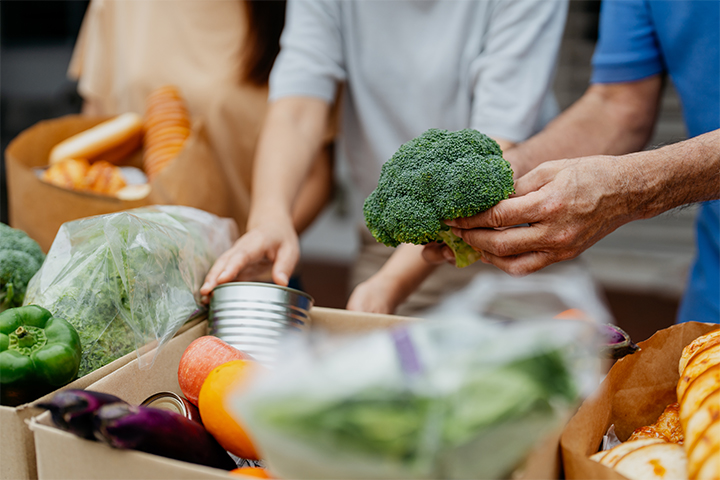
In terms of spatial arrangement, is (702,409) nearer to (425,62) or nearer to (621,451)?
(621,451)

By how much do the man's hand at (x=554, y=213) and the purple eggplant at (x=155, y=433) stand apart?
54 cm

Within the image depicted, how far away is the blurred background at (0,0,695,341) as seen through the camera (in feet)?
12.8

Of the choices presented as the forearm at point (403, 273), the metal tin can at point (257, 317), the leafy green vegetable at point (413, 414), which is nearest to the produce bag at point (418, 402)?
the leafy green vegetable at point (413, 414)

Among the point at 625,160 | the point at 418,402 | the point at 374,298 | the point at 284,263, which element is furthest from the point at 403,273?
the point at 418,402

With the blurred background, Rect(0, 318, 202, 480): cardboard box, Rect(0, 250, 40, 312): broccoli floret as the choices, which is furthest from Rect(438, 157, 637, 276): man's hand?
the blurred background

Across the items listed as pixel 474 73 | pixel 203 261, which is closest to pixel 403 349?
pixel 203 261

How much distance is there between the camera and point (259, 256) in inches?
45.4

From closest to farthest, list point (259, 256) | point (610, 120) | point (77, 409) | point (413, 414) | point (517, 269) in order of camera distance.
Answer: point (413, 414) → point (77, 409) → point (517, 269) → point (259, 256) → point (610, 120)

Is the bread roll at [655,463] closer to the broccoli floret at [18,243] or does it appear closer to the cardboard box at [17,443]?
the cardboard box at [17,443]

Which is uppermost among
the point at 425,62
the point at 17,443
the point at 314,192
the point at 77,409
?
the point at 425,62

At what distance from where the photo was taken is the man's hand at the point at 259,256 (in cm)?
104

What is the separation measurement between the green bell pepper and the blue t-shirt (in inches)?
51.7

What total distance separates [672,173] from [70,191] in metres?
1.30

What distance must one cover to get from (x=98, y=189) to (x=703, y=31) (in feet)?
5.01
